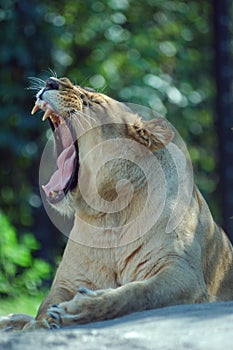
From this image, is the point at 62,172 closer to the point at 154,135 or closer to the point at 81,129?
the point at 81,129

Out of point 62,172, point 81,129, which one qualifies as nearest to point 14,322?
point 62,172

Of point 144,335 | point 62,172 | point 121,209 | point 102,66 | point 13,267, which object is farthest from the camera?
point 102,66

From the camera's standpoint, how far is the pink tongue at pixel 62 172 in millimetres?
4465

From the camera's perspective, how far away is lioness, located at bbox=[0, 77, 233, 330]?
4.16 metres

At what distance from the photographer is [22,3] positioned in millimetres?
8289

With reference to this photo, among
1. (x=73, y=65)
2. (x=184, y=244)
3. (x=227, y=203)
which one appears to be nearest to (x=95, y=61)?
(x=73, y=65)

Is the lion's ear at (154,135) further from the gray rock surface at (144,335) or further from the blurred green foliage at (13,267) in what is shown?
the blurred green foliage at (13,267)

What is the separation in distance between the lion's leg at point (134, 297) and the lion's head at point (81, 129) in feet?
1.73

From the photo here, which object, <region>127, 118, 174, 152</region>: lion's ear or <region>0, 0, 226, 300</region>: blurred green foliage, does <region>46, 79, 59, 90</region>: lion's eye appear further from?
<region>0, 0, 226, 300</region>: blurred green foliage

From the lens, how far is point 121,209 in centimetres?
436

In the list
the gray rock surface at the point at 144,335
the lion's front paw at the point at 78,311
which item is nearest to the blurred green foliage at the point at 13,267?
the lion's front paw at the point at 78,311

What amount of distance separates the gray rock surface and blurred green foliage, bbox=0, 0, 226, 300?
14.4ft

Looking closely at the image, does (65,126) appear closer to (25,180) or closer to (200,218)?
(200,218)

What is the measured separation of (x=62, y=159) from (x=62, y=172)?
0.08m
